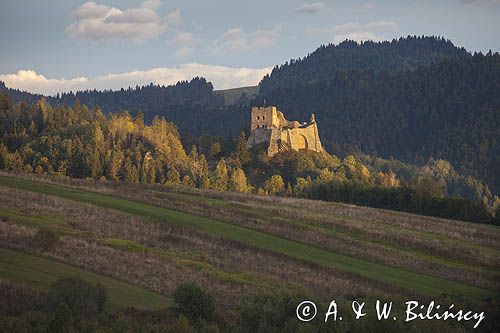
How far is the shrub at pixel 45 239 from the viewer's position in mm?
38031

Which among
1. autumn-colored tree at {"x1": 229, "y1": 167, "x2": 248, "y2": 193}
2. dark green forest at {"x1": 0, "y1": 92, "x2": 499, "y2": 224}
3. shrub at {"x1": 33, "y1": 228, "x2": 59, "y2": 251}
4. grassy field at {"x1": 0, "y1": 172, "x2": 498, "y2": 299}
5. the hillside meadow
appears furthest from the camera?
autumn-colored tree at {"x1": 229, "y1": 167, "x2": 248, "y2": 193}

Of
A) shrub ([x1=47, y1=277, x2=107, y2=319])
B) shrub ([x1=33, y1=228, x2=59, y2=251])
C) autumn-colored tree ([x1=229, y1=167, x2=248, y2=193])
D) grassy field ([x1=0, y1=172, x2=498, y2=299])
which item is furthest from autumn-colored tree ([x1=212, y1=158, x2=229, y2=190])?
shrub ([x1=47, y1=277, x2=107, y2=319])

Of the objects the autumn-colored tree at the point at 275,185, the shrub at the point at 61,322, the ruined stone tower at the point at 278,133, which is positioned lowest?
the autumn-colored tree at the point at 275,185

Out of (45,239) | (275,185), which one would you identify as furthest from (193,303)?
(275,185)

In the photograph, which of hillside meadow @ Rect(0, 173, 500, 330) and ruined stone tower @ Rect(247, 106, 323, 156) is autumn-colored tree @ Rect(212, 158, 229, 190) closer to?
ruined stone tower @ Rect(247, 106, 323, 156)

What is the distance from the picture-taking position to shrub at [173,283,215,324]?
96.5 feet

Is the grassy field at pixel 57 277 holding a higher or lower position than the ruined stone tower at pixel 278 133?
lower

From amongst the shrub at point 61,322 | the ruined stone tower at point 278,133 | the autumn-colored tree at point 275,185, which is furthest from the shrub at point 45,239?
the ruined stone tower at point 278,133

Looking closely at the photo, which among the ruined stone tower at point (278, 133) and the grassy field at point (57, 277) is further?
the ruined stone tower at point (278, 133)

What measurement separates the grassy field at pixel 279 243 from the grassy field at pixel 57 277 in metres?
17.2

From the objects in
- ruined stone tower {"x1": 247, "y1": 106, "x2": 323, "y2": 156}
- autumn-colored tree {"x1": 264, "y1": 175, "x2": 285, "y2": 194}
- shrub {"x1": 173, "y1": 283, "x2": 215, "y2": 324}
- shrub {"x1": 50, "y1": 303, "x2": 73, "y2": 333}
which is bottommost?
autumn-colored tree {"x1": 264, "y1": 175, "x2": 285, "y2": 194}

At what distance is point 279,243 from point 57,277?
82.9ft

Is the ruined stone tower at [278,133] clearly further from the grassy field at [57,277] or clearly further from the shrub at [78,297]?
the shrub at [78,297]

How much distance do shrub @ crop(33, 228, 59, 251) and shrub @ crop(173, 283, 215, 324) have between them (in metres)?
11.1
